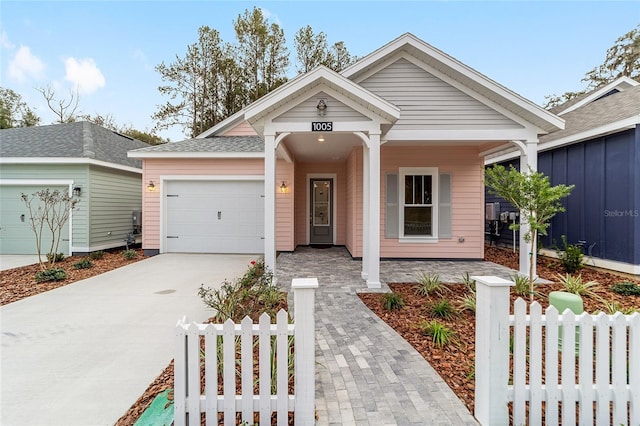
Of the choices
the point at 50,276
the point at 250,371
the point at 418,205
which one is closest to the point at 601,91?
the point at 418,205

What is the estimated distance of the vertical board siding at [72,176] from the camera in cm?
869

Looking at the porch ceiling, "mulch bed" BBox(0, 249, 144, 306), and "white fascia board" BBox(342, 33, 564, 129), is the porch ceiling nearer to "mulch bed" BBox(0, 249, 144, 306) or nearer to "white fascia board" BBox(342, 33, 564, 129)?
"white fascia board" BBox(342, 33, 564, 129)

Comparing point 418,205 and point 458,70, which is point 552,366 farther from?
point 418,205

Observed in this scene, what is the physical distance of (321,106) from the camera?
5230 mm

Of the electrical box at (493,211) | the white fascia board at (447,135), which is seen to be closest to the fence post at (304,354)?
the white fascia board at (447,135)

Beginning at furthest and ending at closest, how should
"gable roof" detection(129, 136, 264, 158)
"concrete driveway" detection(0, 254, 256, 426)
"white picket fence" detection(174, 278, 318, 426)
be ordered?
"gable roof" detection(129, 136, 264, 158), "concrete driveway" detection(0, 254, 256, 426), "white picket fence" detection(174, 278, 318, 426)

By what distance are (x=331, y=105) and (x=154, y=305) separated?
14.2ft

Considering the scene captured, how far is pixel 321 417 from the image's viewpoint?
6.72ft

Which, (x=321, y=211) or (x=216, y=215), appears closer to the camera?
(x=216, y=215)

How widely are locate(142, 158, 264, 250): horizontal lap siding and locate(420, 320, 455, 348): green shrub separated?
6.85 meters

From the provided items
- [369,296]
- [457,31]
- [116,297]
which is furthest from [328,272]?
[457,31]

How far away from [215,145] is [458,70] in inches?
280

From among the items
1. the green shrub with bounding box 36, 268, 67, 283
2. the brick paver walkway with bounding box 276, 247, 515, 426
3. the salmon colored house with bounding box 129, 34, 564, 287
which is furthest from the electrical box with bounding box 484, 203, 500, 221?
the green shrub with bounding box 36, 268, 67, 283

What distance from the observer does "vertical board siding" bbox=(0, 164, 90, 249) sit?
28.5 ft
